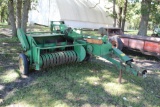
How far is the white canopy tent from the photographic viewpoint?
2053 cm

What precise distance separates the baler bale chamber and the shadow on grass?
0.37m

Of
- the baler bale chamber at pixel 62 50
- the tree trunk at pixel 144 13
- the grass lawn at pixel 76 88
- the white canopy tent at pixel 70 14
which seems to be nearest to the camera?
the grass lawn at pixel 76 88

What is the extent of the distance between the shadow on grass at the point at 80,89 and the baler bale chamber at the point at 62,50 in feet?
1.21

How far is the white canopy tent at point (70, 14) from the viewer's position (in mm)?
20531

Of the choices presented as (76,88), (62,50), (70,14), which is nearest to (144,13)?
(62,50)

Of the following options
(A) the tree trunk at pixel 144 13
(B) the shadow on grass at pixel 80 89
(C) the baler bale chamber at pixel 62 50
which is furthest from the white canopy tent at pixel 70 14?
(B) the shadow on grass at pixel 80 89

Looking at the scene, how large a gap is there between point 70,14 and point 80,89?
1758 centimetres

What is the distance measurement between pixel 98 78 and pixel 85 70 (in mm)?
680

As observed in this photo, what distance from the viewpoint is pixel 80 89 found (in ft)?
14.6

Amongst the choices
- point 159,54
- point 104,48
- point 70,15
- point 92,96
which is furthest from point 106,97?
point 70,15

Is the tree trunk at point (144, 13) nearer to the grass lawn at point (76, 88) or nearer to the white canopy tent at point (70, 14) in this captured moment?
the grass lawn at point (76, 88)

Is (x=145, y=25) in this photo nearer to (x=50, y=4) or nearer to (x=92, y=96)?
(x=92, y=96)

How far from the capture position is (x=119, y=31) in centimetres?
1048

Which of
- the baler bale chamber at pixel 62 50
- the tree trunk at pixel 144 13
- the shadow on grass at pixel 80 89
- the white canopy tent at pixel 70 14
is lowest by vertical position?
the shadow on grass at pixel 80 89
